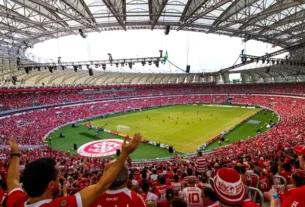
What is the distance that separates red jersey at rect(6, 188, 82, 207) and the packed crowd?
44722 mm


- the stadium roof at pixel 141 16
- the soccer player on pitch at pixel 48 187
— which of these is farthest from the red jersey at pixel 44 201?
the stadium roof at pixel 141 16

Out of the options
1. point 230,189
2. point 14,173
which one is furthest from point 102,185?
point 230,189

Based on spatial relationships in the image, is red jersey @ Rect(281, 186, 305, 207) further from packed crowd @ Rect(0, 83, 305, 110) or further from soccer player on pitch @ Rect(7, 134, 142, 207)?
packed crowd @ Rect(0, 83, 305, 110)

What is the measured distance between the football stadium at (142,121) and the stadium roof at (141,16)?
175 millimetres

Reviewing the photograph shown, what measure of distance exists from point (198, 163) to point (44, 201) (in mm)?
9311

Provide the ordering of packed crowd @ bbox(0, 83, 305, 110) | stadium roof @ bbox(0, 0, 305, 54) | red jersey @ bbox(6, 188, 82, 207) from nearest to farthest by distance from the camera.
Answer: red jersey @ bbox(6, 188, 82, 207)
stadium roof @ bbox(0, 0, 305, 54)
packed crowd @ bbox(0, 83, 305, 110)

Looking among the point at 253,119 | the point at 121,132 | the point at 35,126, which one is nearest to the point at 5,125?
the point at 35,126

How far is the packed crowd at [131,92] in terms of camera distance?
4531cm

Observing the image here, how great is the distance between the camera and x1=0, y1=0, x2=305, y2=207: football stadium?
8.89 ft

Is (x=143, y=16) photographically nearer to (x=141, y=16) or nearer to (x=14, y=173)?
(x=141, y=16)

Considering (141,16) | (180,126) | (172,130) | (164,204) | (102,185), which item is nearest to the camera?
(102,185)

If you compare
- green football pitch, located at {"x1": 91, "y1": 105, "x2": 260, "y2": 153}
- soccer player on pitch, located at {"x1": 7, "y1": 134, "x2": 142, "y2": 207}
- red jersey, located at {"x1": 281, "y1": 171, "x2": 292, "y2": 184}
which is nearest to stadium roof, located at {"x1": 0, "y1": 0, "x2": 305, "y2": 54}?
green football pitch, located at {"x1": 91, "y1": 105, "x2": 260, "y2": 153}

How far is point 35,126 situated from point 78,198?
3990 centimetres

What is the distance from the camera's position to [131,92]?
72.1 meters
